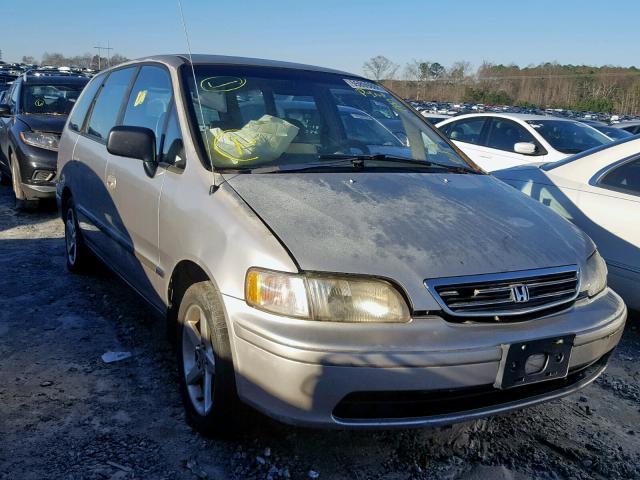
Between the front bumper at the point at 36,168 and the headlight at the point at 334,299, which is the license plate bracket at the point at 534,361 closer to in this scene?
the headlight at the point at 334,299

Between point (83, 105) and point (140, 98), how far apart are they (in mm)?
1403

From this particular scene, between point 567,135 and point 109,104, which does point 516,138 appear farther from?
point 109,104

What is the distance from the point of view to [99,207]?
407 centimetres

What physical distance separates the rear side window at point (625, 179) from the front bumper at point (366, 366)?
230cm

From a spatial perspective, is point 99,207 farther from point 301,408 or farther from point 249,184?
point 301,408

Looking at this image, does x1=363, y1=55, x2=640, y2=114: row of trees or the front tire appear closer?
the front tire

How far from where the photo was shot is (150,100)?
143 inches

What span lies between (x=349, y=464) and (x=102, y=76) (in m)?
3.66

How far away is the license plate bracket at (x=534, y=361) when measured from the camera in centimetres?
228

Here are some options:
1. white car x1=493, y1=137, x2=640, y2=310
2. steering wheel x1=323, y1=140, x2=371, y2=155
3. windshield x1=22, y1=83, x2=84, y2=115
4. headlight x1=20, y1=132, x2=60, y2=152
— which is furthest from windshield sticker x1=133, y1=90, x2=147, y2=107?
windshield x1=22, y1=83, x2=84, y2=115

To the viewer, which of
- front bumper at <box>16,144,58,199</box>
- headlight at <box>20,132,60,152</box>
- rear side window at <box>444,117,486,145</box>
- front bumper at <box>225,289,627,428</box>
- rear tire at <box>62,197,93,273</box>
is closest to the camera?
front bumper at <box>225,289,627,428</box>

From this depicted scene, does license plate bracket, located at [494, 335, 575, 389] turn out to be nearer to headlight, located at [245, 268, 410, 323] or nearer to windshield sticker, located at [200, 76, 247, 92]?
headlight, located at [245, 268, 410, 323]

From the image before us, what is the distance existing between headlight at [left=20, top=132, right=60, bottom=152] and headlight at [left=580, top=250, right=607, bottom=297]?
20.4 ft

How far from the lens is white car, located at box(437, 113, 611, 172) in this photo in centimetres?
792
